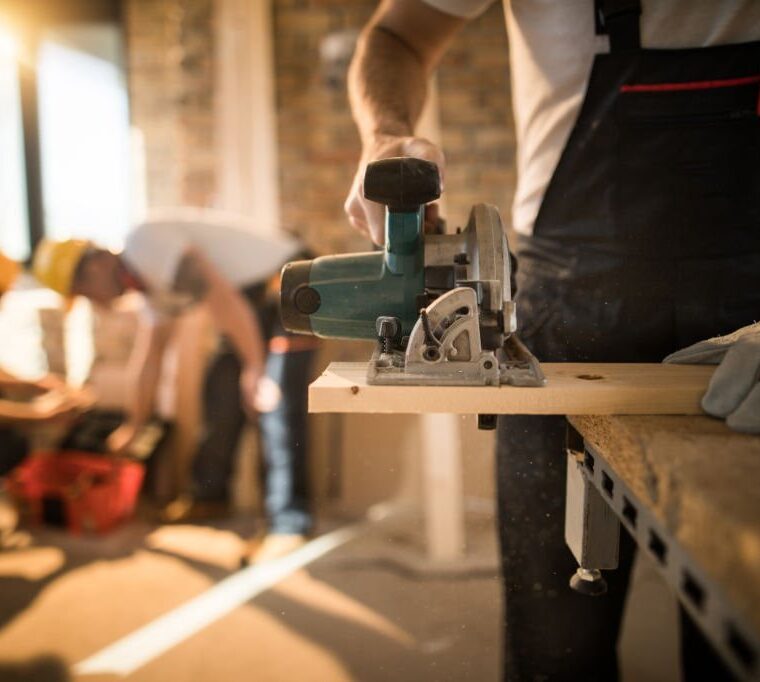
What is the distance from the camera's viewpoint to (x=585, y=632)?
3.21 feet

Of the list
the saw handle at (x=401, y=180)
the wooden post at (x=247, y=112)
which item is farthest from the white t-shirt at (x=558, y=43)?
the wooden post at (x=247, y=112)

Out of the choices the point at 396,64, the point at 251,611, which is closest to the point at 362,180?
the point at 396,64

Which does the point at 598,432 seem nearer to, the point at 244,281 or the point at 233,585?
the point at 233,585

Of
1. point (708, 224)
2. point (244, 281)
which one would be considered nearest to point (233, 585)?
point (244, 281)

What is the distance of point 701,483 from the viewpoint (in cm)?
48

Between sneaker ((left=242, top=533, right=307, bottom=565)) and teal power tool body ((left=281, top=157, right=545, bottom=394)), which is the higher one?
teal power tool body ((left=281, top=157, right=545, bottom=394))

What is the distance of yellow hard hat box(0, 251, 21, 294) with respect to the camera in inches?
102

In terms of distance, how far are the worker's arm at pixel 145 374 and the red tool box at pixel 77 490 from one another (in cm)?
13

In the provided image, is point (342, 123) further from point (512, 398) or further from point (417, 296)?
point (512, 398)

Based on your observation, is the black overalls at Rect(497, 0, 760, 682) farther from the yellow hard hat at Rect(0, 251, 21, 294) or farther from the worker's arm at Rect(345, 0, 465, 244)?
the yellow hard hat at Rect(0, 251, 21, 294)

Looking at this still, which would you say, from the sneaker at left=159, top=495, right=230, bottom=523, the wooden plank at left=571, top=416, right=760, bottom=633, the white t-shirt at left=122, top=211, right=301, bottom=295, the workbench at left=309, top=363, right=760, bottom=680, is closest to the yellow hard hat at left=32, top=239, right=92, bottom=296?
the white t-shirt at left=122, top=211, right=301, bottom=295

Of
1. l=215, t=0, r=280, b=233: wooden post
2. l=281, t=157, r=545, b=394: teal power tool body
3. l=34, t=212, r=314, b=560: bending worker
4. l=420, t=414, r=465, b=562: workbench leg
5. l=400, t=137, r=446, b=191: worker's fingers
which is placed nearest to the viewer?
l=281, t=157, r=545, b=394: teal power tool body

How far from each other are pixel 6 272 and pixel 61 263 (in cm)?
22

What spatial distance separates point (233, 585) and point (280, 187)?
1.78m
